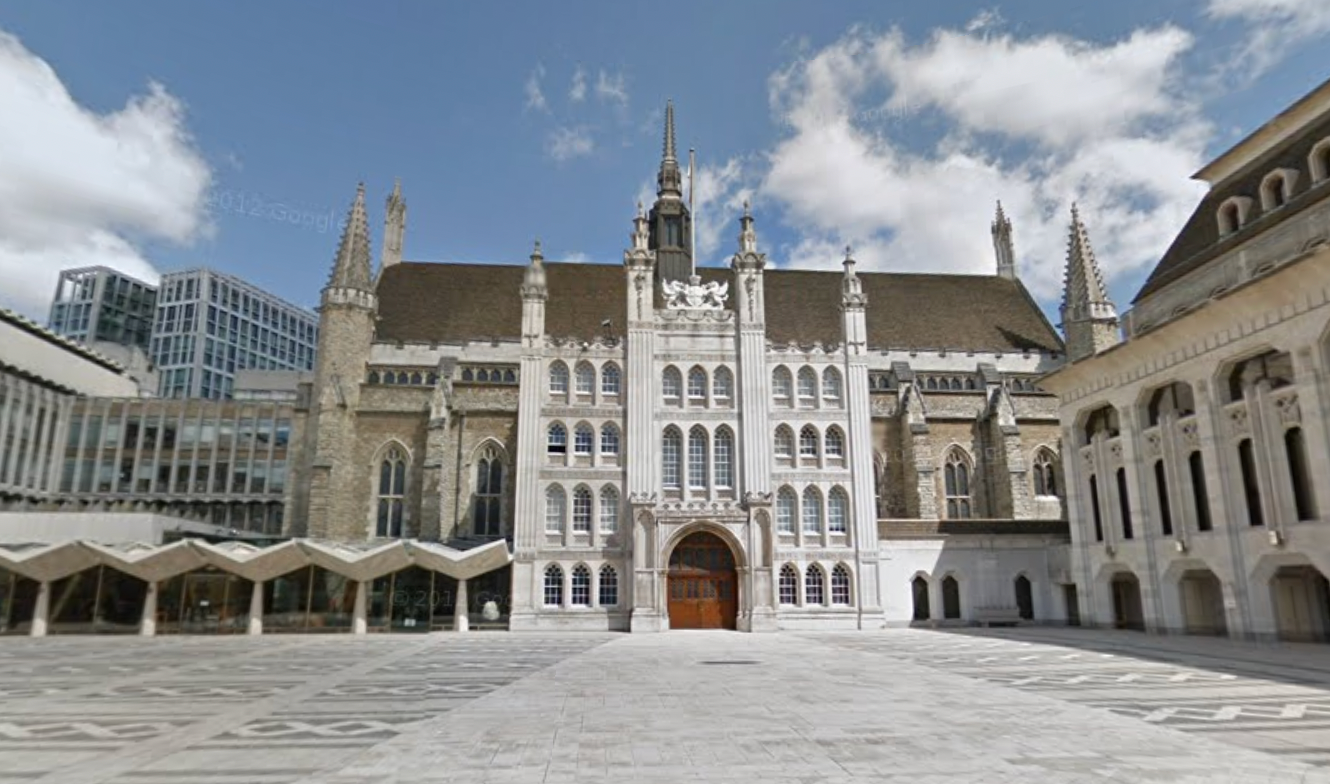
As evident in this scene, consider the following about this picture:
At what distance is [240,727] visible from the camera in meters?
12.4

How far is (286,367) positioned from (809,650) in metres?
154

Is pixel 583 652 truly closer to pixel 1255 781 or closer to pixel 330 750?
pixel 330 750

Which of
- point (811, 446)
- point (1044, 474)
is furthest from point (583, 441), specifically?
point (1044, 474)

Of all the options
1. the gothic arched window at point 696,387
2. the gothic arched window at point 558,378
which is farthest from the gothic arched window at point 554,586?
the gothic arched window at point 696,387

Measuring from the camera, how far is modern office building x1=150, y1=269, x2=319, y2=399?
5325 inches

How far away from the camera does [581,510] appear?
37.8m

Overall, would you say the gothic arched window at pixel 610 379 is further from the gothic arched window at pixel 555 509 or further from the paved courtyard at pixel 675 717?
the paved courtyard at pixel 675 717

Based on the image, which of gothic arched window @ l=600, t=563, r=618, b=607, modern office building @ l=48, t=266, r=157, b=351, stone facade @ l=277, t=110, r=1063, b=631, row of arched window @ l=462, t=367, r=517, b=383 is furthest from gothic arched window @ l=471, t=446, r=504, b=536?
modern office building @ l=48, t=266, r=157, b=351

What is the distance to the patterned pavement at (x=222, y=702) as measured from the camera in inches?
391

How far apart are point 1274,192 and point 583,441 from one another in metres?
29.6

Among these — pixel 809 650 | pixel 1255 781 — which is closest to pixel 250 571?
pixel 809 650

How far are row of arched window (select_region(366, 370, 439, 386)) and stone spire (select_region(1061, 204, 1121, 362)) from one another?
133ft

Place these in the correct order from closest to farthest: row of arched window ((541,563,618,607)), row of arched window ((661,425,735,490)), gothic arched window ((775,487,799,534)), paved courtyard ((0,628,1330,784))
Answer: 1. paved courtyard ((0,628,1330,784))
2. row of arched window ((541,563,618,607))
3. gothic arched window ((775,487,799,534))
4. row of arched window ((661,425,735,490))

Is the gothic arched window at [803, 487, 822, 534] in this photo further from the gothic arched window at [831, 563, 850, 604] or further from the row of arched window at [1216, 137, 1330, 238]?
the row of arched window at [1216, 137, 1330, 238]
